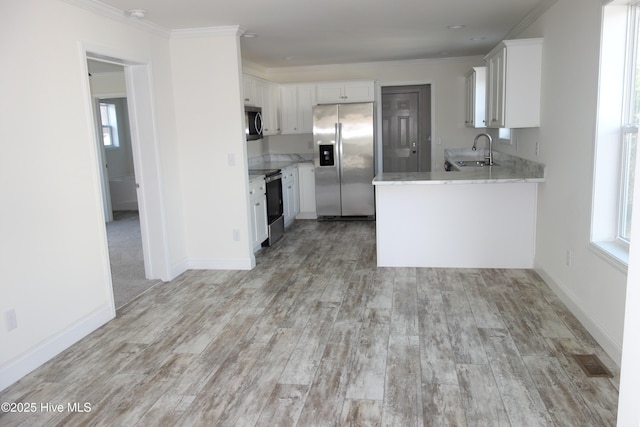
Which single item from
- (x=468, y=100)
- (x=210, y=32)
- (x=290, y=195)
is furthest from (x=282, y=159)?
(x=210, y=32)

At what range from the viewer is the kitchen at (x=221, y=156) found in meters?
3.09

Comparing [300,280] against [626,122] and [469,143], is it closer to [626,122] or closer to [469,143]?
[626,122]

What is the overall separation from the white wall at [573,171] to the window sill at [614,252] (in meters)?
0.04

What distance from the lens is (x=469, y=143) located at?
7.59 metres

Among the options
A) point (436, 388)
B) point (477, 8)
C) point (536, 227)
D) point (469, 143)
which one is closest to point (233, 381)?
point (436, 388)

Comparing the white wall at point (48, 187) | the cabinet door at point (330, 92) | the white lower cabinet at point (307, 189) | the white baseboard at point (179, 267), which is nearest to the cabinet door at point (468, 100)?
the cabinet door at point (330, 92)

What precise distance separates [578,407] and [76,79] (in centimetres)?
373

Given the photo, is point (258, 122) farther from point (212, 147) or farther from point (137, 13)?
point (137, 13)

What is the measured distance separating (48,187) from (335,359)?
2.18 meters

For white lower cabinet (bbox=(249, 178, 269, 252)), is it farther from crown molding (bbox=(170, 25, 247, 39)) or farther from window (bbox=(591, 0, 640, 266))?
window (bbox=(591, 0, 640, 266))

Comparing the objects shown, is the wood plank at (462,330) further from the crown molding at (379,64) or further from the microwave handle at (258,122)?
the crown molding at (379,64)

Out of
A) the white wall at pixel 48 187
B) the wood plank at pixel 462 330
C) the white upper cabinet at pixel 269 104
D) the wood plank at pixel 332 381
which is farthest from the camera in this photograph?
the white upper cabinet at pixel 269 104

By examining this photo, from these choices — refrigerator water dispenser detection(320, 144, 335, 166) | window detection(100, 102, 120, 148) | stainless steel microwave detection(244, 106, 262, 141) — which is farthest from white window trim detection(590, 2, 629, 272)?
window detection(100, 102, 120, 148)

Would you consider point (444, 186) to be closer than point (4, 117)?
No
